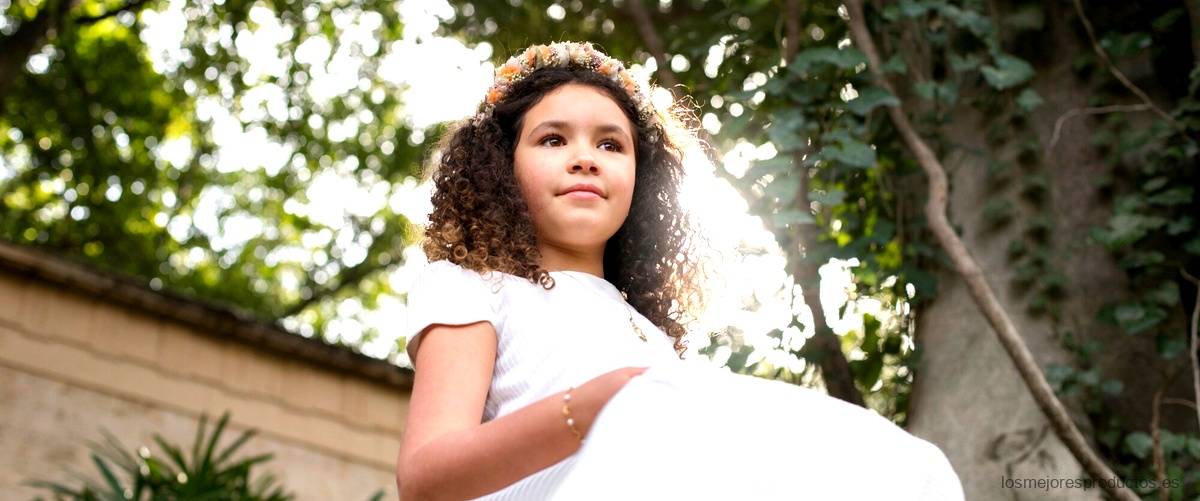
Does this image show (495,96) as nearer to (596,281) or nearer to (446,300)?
(596,281)

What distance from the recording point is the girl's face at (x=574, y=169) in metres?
1.87

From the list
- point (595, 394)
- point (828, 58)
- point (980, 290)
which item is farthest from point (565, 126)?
point (828, 58)

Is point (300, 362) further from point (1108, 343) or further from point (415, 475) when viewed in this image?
point (415, 475)

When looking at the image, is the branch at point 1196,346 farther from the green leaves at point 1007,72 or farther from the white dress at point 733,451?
the white dress at point 733,451

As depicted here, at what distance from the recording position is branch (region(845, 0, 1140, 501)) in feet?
8.60

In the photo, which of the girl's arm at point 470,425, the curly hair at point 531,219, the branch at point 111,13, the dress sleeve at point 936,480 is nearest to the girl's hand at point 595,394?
the girl's arm at point 470,425

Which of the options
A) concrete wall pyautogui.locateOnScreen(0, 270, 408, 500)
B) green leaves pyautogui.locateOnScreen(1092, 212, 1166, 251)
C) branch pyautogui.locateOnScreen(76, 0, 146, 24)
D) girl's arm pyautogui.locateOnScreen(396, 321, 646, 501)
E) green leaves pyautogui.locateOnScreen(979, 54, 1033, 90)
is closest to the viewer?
girl's arm pyautogui.locateOnScreen(396, 321, 646, 501)

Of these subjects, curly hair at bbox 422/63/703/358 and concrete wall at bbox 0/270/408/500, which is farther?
concrete wall at bbox 0/270/408/500

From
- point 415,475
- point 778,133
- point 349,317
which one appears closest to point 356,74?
point 349,317

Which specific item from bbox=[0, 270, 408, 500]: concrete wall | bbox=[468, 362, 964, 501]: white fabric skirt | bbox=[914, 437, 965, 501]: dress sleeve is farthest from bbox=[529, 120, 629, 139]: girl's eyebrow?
bbox=[0, 270, 408, 500]: concrete wall

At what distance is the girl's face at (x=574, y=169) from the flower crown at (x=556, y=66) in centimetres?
12

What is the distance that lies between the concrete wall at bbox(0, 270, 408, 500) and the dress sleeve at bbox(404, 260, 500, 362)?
4.12 metres

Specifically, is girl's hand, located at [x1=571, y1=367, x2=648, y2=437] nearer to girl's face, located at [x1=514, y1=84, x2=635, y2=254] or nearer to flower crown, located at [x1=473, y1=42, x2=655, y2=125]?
girl's face, located at [x1=514, y1=84, x2=635, y2=254]

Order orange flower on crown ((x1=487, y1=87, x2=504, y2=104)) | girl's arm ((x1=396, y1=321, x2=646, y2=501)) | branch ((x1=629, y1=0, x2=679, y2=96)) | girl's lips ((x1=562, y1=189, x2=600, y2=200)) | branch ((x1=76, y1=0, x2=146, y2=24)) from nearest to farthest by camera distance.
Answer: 1. girl's arm ((x1=396, y1=321, x2=646, y2=501))
2. girl's lips ((x1=562, y1=189, x2=600, y2=200))
3. orange flower on crown ((x1=487, y1=87, x2=504, y2=104))
4. branch ((x1=629, y1=0, x2=679, y2=96))
5. branch ((x1=76, y1=0, x2=146, y2=24))
